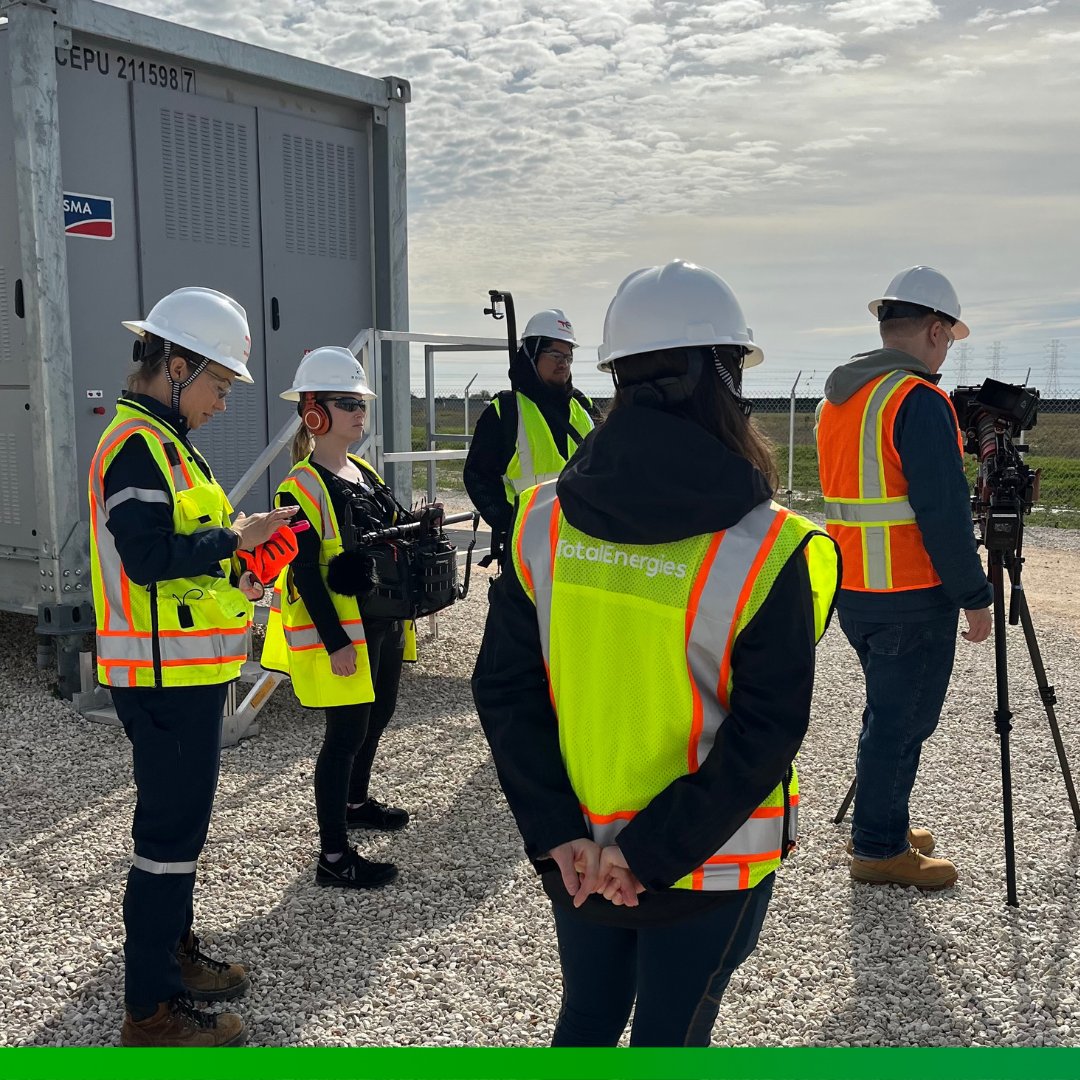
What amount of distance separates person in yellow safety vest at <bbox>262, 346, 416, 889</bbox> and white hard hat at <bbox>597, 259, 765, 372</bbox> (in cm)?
225

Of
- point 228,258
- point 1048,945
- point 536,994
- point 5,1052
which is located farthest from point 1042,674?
point 228,258

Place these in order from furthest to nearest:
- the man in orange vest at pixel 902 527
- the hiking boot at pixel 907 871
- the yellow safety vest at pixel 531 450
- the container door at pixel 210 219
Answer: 1. the container door at pixel 210 219
2. the yellow safety vest at pixel 531 450
3. the hiking boot at pixel 907 871
4. the man in orange vest at pixel 902 527

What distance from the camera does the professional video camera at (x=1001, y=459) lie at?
415cm

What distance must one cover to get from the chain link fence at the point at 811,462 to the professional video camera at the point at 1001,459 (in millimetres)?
1904

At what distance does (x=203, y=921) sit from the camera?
3.89m

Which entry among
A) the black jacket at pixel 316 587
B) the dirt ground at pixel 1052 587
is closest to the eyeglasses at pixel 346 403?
the black jacket at pixel 316 587

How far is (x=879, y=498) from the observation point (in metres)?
3.89

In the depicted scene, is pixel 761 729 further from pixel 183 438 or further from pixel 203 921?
pixel 203 921

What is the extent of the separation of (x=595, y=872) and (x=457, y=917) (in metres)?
2.26

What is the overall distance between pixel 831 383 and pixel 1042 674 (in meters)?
1.56

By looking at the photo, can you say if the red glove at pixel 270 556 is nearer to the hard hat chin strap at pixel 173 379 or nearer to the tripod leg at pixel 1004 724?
the hard hat chin strap at pixel 173 379

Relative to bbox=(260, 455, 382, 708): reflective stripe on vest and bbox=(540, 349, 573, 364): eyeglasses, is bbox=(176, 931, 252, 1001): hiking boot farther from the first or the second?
bbox=(540, 349, 573, 364): eyeglasses

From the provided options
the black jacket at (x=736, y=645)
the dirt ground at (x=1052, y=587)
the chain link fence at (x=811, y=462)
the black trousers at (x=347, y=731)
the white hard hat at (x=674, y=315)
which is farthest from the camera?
the chain link fence at (x=811, y=462)

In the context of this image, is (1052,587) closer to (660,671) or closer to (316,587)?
(316,587)
